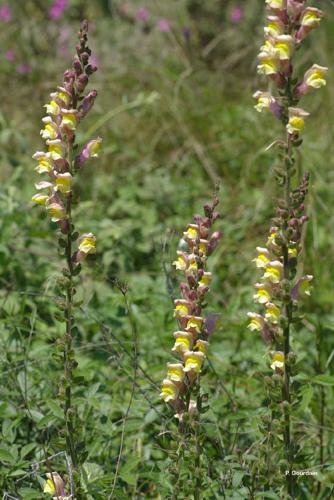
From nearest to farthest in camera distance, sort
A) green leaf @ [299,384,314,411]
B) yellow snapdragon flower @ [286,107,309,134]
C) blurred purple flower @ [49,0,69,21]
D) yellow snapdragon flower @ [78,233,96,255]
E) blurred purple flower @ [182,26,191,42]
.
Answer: yellow snapdragon flower @ [286,107,309,134]
yellow snapdragon flower @ [78,233,96,255]
green leaf @ [299,384,314,411]
blurred purple flower @ [182,26,191,42]
blurred purple flower @ [49,0,69,21]

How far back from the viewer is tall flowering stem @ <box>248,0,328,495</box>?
6.76ft

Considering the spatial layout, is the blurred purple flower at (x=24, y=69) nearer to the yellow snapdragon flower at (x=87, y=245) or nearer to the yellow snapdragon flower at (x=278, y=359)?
the yellow snapdragon flower at (x=87, y=245)

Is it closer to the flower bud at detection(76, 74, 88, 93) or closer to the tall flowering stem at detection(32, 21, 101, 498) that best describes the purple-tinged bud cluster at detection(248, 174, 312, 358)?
the tall flowering stem at detection(32, 21, 101, 498)

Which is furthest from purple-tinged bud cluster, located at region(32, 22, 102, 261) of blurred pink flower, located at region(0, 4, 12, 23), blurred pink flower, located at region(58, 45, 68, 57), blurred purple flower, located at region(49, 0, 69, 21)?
blurred purple flower, located at region(49, 0, 69, 21)

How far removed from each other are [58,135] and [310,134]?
13.3 feet

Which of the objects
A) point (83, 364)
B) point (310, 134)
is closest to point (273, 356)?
point (83, 364)

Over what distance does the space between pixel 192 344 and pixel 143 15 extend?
653 cm

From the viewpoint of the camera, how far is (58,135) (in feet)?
7.34

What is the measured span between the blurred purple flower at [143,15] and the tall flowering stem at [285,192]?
6.23 metres

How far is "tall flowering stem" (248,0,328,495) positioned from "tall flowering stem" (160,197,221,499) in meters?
0.18

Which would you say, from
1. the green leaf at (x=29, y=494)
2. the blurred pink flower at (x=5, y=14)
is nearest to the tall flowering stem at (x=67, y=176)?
the green leaf at (x=29, y=494)

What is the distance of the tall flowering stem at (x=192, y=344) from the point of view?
6.84 ft

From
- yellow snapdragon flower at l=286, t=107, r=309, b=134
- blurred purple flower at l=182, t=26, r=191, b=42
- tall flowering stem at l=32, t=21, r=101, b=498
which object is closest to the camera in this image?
yellow snapdragon flower at l=286, t=107, r=309, b=134

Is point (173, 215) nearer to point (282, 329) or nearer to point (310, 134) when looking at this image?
point (310, 134)
